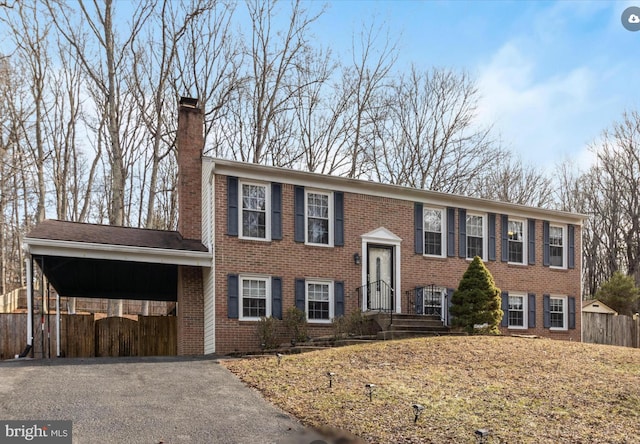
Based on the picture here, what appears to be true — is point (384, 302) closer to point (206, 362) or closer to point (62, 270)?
point (206, 362)

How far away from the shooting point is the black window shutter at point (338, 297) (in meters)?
16.1

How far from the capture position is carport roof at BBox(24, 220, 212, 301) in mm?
13211

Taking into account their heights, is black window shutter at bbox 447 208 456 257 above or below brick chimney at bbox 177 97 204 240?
below

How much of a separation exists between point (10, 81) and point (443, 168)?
65.0 feet

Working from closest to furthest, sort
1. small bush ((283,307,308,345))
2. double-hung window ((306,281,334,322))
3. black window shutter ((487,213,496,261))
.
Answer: small bush ((283,307,308,345)), double-hung window ((306,281,334,322)), black window shutter ((487,213,496,261))

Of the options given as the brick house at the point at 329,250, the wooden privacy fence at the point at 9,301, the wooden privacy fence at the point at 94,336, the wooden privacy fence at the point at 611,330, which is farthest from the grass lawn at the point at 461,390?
the wooden privacy fence at the point at 9,301

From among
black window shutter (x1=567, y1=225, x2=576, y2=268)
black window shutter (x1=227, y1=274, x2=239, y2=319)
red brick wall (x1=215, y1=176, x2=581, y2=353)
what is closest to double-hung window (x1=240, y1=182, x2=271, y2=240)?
red brick wall (x1=215, y1=176, x2=581, y2=353)

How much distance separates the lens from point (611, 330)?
70.2 feet

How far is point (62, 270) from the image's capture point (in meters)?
15.7

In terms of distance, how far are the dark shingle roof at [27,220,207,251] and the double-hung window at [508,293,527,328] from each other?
32.7 feet

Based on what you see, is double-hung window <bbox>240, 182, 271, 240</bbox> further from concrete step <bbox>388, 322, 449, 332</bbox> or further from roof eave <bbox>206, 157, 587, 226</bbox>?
concrete step <bbox>388, 322, 449, 332</bbox>

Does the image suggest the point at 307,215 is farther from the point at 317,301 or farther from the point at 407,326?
the point at 407,326

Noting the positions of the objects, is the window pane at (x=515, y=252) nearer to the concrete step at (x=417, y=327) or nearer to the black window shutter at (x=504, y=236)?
the black window shutter at (x=504, y=236)

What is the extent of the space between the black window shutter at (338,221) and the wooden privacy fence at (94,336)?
18.7 feet
